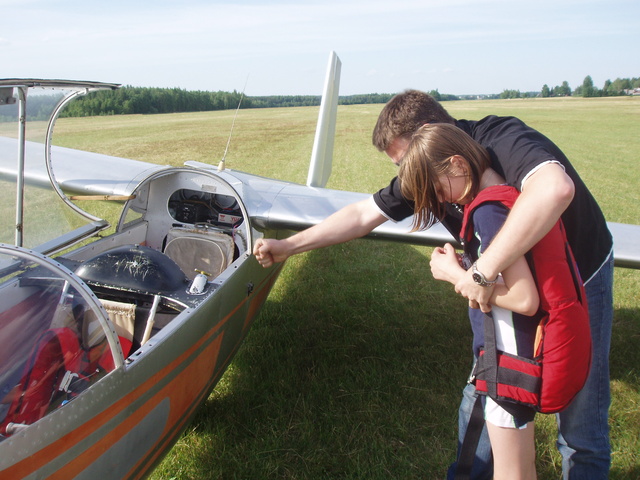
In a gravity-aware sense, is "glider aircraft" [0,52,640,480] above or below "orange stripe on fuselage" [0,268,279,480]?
above

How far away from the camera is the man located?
4.76 feet

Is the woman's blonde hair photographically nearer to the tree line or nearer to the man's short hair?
the man's short hair

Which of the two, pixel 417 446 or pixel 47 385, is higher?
pixel 47 385

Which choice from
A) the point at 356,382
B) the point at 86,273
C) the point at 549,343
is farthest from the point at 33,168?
the point at 549,343

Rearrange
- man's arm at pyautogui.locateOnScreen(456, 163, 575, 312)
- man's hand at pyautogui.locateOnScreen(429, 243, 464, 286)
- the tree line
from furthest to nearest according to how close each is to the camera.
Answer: the tree line < man's hand at pyautogui.locateOnScreen(429, 243, 464, 286) < man's arm at pyautogui.locateOnScreen(456, 163, 575, 312)

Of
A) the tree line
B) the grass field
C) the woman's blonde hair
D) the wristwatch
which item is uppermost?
the tree line

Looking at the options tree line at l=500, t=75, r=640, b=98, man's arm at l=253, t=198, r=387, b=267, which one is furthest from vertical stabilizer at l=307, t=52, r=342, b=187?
tree line at l=500, t=75, r=640, b=98

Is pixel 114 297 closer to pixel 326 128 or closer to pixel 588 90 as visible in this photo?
pixel 326 128

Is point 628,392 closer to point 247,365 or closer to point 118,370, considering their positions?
point 247,365

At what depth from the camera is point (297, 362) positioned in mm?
4004

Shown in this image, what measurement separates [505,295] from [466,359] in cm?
283

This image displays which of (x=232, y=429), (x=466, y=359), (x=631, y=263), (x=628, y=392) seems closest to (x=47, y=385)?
(x=232, y=429)

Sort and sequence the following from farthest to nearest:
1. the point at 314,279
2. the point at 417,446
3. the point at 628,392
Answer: the point at 314,279, the point at 628,392, the point at 417,446

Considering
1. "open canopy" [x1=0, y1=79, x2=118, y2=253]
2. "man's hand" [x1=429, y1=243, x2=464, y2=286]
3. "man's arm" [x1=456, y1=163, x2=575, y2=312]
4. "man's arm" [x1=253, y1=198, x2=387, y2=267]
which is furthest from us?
"open canopy" [x1=0, y1=79, x2=118, y2=253]
